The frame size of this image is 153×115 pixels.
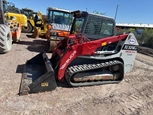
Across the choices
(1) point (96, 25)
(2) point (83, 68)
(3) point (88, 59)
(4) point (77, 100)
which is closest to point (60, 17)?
(1) point (96, 25)

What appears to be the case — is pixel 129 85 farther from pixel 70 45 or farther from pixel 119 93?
pixel 70 45

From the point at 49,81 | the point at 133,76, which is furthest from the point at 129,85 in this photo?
the point at 49,81

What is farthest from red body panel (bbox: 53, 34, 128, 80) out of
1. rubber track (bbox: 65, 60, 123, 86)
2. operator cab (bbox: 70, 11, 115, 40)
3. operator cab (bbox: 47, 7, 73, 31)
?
operator cab (bbox: 47, 7, 73, 31)

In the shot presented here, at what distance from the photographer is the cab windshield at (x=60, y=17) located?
9281 millimetres

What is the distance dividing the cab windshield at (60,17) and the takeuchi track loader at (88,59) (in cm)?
424

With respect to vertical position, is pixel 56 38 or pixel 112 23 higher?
pixel 112 23

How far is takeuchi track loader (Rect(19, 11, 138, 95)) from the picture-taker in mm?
3881

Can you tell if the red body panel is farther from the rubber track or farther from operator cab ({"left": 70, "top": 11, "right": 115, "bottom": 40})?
operator cab ({"left": 70, "top": 11, "right": 115, "bottom": 40})

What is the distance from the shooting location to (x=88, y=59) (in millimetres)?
4414

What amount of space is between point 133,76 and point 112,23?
6.88ft

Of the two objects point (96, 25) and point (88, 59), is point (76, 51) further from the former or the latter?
point (96, 25)

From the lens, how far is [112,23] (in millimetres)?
4859

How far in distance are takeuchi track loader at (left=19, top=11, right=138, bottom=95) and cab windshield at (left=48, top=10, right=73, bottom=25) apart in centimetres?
424

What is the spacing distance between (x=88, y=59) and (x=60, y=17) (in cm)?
572
